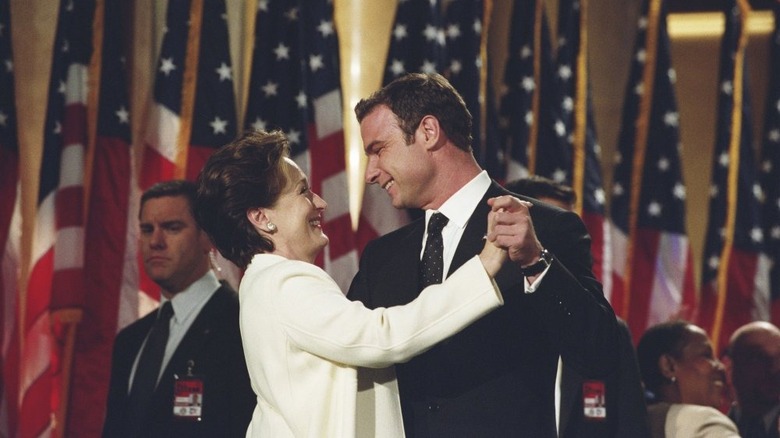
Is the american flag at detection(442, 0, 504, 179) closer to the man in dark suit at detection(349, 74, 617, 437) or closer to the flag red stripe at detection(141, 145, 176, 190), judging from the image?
the flag red stripe at detection(141, 145, 176, 190)

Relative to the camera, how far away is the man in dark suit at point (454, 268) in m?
2.19

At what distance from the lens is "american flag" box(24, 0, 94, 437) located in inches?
180

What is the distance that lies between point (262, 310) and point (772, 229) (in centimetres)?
443

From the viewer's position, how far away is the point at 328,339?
2.14m

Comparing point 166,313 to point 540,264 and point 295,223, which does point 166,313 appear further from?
point 540,264

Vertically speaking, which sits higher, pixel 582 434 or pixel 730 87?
pixel 730 87

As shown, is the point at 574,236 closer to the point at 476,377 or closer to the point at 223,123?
the point at 476,377

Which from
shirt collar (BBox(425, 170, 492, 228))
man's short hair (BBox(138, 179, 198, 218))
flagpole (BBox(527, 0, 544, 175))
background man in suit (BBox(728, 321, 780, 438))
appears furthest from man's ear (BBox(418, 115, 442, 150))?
flagpole (BBox(527, 0, 544, 175))

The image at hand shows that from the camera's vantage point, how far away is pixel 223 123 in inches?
197

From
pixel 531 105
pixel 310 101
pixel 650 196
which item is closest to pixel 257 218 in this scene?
pixel 310 101

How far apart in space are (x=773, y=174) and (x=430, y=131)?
13.2 ft

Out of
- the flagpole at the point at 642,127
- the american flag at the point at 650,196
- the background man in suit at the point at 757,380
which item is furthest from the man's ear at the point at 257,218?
the flagpole at the point at 642,127

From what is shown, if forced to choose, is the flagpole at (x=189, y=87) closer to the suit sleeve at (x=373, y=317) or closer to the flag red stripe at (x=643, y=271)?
the flag red stripe at (x=643, y=271)

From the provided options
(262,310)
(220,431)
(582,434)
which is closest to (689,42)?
(582,434)
